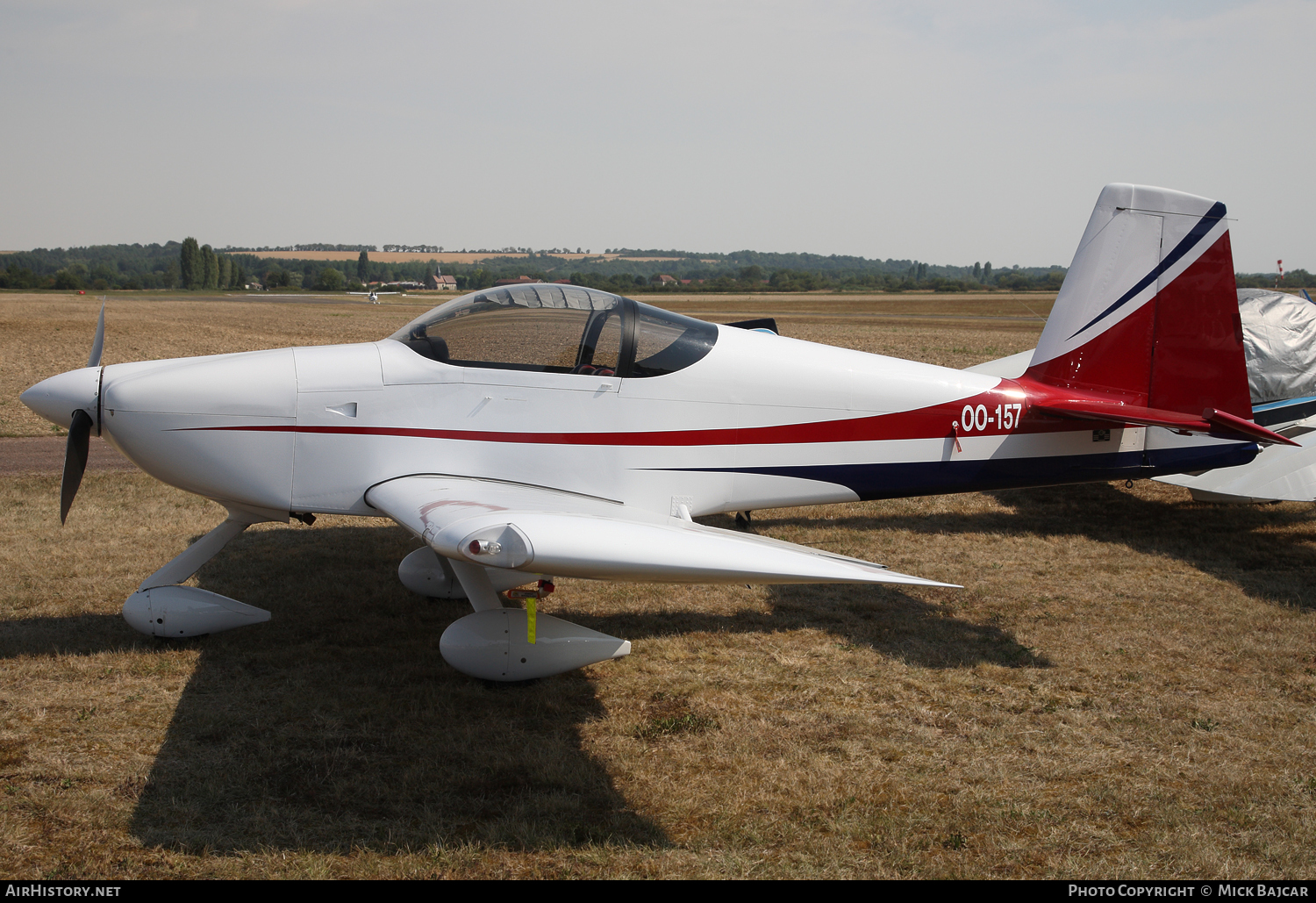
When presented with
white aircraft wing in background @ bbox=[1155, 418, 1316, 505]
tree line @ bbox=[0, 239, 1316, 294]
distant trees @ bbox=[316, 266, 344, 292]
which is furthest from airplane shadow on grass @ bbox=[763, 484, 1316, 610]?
distant trees @ bbox=[316, 266, 344, 292]

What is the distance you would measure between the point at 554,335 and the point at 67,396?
2.80m

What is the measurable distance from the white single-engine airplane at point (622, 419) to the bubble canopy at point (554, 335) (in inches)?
0.6

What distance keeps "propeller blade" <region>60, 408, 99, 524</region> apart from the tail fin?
6.29 m

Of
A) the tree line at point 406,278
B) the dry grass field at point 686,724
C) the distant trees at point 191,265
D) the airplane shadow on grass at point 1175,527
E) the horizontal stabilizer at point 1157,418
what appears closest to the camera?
the dry grass field at point 686,724

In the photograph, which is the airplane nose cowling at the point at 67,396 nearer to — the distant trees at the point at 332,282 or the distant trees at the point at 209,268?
the distant trees at the point at 332,282

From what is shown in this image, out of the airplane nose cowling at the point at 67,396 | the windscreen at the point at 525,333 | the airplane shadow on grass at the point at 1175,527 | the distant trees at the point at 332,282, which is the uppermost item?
the distant trees at the point at 332,282

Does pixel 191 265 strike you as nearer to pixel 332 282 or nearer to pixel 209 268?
pixel 209 268

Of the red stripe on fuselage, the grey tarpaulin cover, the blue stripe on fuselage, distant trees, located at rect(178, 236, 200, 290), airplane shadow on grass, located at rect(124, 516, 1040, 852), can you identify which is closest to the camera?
airplane shadow on grass, located at rect(124, 516, 1040, 852)

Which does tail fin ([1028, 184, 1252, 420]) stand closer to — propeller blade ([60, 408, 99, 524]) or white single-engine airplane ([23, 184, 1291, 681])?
white single-engine airplane ([23, 184, 1291, 681])

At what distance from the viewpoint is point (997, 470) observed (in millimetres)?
5887

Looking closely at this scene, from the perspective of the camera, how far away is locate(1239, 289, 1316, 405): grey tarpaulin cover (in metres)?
9.26

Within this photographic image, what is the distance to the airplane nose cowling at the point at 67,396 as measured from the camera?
484 centimetres

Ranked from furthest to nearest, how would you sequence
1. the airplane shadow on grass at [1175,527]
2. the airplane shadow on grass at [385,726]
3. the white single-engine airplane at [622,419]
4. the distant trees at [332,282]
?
the distant trees at [332,282]
the airplane shadow on grass at [1175,527]
the white single-engine airplane at [622,419]
the airplane shadow on grass at [385,726]

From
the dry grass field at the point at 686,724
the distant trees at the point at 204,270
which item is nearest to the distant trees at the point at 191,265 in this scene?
the distant trees at the point at 204,270
